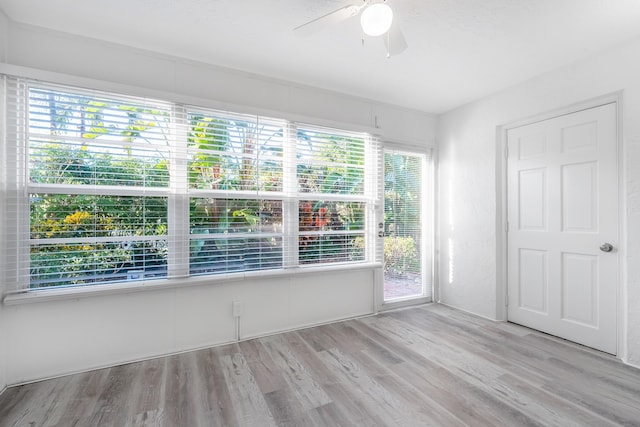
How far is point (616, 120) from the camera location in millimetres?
2410

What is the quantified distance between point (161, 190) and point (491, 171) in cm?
336

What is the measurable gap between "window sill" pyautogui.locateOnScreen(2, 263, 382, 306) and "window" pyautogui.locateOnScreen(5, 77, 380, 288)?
0.06 m

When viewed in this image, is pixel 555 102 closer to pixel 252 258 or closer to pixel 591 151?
pixel 591 151

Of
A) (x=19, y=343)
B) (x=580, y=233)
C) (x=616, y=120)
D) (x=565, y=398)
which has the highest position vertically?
(x=616, y=120)

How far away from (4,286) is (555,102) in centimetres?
467

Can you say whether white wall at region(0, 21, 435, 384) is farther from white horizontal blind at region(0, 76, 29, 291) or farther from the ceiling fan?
the ceiling fan

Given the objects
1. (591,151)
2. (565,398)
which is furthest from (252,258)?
(591,151)

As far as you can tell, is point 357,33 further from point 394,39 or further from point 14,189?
point 14,189

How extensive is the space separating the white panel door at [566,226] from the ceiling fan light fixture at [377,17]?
227cm

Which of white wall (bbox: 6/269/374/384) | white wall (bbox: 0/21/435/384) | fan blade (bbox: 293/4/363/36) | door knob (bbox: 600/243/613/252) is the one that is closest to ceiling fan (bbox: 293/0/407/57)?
fan blade (bbox: 293/4/363/36)

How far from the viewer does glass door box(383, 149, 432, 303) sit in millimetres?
3658

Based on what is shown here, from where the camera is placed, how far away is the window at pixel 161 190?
2.11 meters

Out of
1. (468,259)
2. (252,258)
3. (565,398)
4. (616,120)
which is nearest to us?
(565,398)

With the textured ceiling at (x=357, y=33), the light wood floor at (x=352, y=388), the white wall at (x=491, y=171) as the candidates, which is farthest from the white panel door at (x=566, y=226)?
the textured ceiling at (x=357, y=33)
